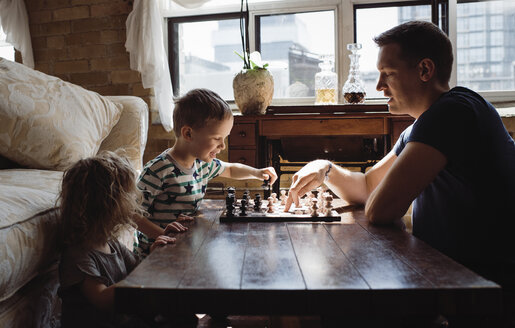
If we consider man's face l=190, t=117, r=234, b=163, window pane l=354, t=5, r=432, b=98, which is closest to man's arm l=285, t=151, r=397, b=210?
man's face l=190, t=117, r=234, b=163

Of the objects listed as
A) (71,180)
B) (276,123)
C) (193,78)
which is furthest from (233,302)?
(193,78)

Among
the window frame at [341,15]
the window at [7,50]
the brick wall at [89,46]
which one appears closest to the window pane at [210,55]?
the window frame at [341,15]

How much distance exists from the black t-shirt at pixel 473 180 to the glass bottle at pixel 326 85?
1533 millimetres

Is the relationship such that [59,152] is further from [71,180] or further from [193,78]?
[193,78]

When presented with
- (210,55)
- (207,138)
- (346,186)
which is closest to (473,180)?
(346,186)

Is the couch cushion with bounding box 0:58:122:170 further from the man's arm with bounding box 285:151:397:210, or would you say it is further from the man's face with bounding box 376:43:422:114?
the man's face with bounding box 376:43:422:114

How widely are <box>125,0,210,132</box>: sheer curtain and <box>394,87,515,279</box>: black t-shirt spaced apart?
7.22ft

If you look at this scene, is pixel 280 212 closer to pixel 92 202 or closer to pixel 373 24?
pixel 92 202

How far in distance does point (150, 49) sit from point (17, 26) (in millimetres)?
1202

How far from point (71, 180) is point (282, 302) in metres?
0.83

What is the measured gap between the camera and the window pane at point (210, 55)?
3.45 m

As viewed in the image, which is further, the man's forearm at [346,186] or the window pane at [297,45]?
the window pane at [297,45]

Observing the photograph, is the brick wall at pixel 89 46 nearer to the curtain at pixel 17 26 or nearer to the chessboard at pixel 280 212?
the curtain at pixel 17 26

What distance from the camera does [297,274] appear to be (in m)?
0.84
